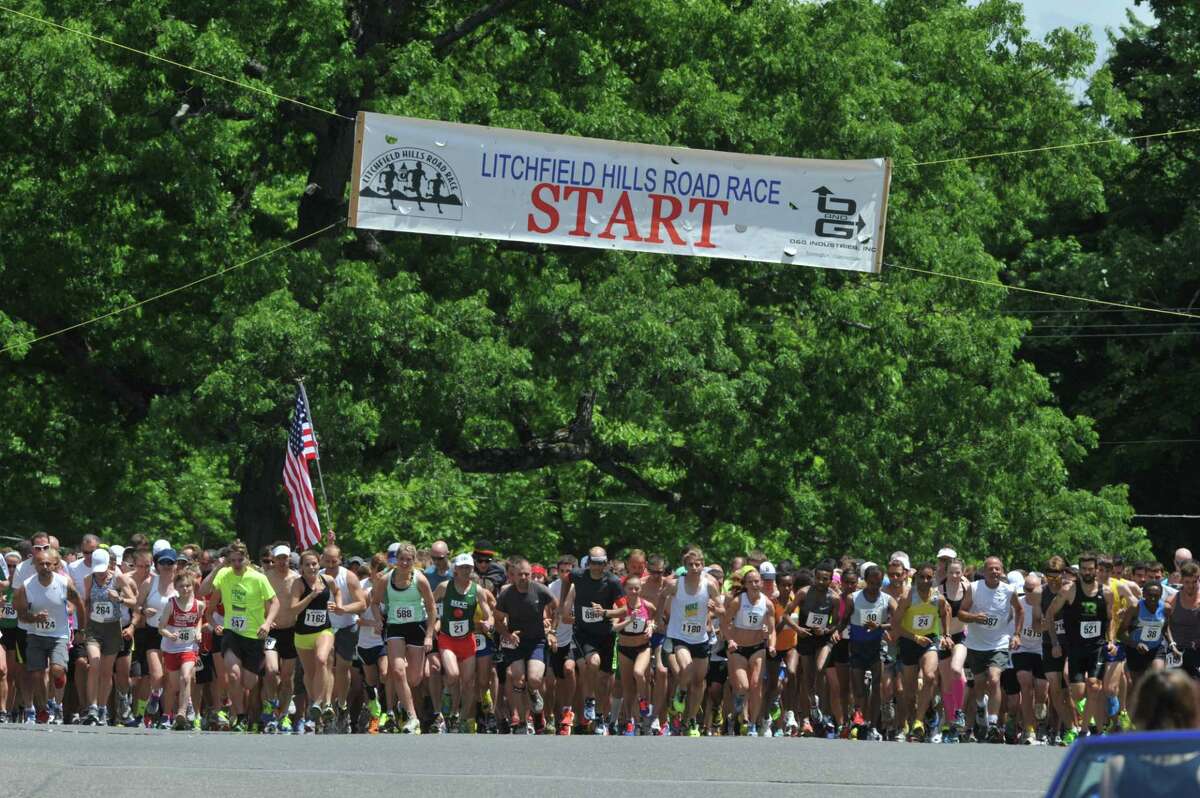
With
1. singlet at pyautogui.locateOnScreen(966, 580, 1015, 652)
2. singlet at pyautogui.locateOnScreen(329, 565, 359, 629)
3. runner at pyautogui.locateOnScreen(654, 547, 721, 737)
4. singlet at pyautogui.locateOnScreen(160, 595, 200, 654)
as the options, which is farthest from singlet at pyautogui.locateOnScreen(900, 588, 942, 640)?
singlet at pyautogui.locateOnScreen(160, 595, 200, 654)

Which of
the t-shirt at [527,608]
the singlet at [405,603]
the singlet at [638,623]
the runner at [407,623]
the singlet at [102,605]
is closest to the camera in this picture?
the runner at [407,623]

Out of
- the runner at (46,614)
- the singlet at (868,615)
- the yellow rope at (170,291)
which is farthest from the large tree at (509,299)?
the singlet at (868,615)

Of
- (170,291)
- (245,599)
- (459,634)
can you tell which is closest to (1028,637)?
(459,634)

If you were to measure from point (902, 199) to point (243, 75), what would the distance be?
9.05 m

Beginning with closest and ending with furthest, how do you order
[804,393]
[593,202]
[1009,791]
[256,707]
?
1. [1009,791]
2. [256,707]
3. [593,202]
4. [804,393]

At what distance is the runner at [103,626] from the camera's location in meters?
17.0

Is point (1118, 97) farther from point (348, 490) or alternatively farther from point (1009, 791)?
point (1009, 791)

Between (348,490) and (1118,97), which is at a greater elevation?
(1118,97)

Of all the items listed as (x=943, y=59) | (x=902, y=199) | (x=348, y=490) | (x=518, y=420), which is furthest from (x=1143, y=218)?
(x=348, y=490)

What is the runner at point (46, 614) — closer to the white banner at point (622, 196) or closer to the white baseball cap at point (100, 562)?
the white baseball cap at point (100, 562)

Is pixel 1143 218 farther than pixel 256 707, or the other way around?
pixel 1143 218

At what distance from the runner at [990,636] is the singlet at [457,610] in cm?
441

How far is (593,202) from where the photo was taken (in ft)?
67.9

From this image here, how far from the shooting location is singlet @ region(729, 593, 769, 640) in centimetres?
1741
